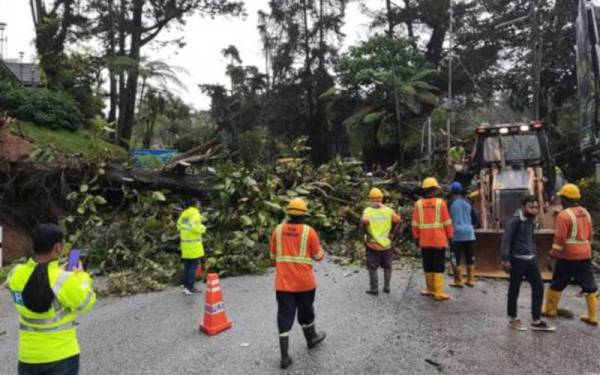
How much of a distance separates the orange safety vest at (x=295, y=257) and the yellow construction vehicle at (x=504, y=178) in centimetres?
436

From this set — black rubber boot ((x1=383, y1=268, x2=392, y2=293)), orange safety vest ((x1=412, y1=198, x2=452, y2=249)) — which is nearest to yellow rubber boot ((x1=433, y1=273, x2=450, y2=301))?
orange safety vest ((x1=412, y1=198, x2=452, y2=249))

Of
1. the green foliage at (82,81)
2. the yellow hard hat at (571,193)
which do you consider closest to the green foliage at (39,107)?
the green foliage at (82,81)

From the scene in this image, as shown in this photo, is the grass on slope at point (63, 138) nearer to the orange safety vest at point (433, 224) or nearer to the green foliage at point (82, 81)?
the green foliage at point (82, 81)

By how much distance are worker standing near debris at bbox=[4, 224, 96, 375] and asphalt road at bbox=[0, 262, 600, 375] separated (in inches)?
60.9

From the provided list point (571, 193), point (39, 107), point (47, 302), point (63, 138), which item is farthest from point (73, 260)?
point (39, 107)

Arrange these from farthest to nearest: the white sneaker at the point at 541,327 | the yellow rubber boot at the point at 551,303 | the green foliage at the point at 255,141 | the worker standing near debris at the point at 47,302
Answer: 1. the green foliage at the point at 255,141
2. the yellow rubber boot at the point at 551,303
3. the white sneaker at the point at 541,327
4. the worker standing near debris at the point at 47,302

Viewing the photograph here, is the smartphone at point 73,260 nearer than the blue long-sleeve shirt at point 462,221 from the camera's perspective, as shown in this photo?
Yes

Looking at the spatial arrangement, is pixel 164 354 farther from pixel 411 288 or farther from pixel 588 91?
pixel 588 91

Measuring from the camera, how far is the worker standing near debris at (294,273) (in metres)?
4.37

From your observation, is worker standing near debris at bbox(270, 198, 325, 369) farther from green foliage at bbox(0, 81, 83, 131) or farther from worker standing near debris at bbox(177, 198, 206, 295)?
green foliage at bbox(0, 81, 83, 131)

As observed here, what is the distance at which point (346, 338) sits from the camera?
493 centimetres

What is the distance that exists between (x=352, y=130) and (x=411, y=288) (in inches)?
552

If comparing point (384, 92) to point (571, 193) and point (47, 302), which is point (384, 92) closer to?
point (571, 193)

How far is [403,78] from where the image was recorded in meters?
20.7
